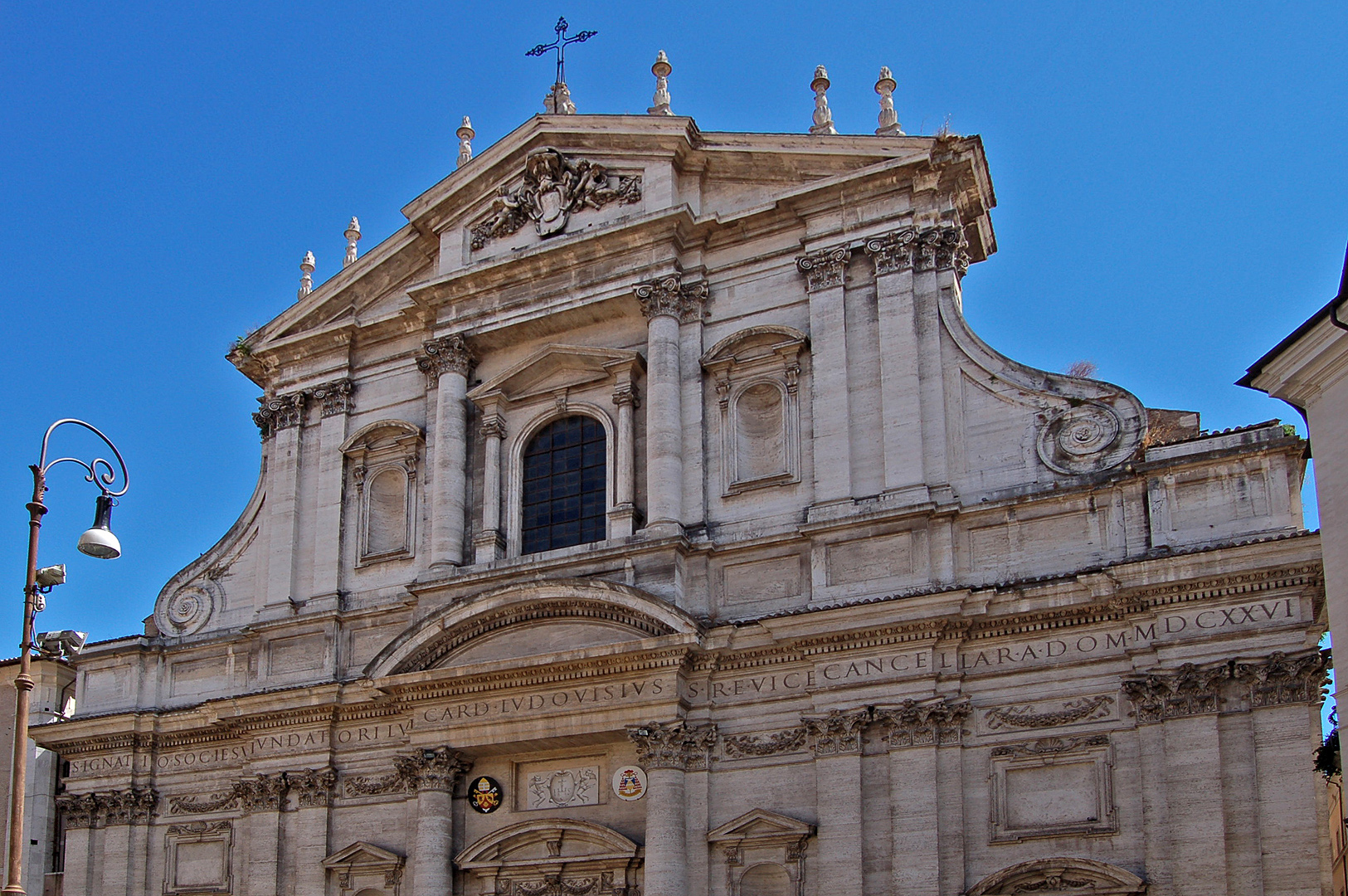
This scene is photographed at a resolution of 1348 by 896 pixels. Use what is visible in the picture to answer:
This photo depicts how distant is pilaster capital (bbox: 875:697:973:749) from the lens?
17.4m

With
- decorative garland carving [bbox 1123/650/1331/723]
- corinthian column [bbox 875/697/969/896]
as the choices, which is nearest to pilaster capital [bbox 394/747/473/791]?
corinthian column [bbox 875/697/969/896]

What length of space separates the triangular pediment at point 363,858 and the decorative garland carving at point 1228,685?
32.6 feet

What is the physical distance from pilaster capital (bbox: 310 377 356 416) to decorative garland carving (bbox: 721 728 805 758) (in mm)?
8770

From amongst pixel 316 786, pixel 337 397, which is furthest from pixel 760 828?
pixel 337 397

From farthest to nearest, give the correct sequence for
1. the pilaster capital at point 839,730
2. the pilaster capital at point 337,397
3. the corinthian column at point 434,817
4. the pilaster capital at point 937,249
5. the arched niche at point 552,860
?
the pilaster capital at point 337,397 → the pilaster capital at point 937,249 → the corinthian column at point 434,817 → the arched niche at point 552,860 → the pilaster capital at point 839,730

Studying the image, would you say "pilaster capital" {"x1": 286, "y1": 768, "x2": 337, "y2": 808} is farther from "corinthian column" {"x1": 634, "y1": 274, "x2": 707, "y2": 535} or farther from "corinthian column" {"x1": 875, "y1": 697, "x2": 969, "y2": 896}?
"corinthian column" {"x1": 875, "y1": 697, "x2": 969, "y2": 896}

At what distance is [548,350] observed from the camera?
72.2 ft

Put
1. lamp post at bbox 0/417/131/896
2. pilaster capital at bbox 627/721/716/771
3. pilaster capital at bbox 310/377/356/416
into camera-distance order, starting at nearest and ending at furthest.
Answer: lamp post at bbox 0/417/131/896, pilaster capital at bbox 627/721/716/771, pilaster capital at bbox 310/377/356/416

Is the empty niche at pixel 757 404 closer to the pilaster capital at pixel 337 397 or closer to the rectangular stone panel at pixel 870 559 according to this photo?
the rectangular stone panel at pixel 870 559

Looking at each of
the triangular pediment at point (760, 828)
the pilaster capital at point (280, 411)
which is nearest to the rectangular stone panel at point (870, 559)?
the triangular pediment at point (760, 828)

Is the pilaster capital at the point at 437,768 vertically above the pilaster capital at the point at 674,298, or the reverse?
the pilaster capital at the point at 674,298

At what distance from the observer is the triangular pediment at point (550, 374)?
71.4ft

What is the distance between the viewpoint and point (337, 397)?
23812mm

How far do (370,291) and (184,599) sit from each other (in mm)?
5741
